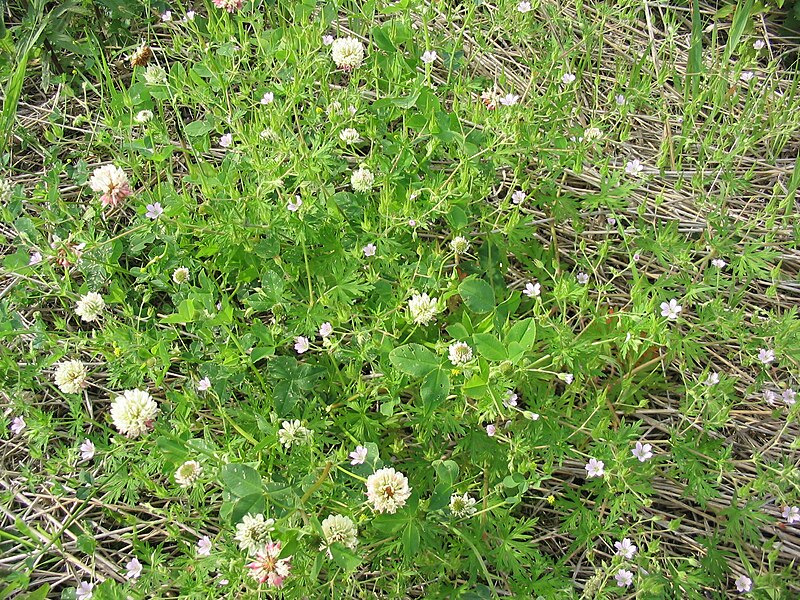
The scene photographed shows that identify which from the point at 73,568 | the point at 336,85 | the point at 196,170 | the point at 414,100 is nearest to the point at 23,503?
the point at 73,568

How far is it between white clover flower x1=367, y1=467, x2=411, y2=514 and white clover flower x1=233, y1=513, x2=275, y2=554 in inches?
9.4

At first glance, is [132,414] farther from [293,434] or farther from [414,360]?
[414,360]

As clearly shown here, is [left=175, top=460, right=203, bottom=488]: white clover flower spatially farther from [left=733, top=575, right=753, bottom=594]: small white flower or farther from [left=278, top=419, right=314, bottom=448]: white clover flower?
[left=733, top=575, right=753, bottom=594]: small white flower

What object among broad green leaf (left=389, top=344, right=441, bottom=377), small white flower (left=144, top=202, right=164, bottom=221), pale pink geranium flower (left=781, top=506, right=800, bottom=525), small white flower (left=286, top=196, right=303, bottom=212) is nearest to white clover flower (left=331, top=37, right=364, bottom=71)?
small white flower (left=286, top=196, right=303, bottom=212)

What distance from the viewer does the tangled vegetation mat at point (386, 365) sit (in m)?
1.76

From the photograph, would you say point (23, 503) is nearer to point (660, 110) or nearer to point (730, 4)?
point (660, 110)

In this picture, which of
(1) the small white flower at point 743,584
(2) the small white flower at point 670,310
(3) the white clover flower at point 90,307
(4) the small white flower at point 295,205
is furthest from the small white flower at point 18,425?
(1) the small white flower at point 743,584

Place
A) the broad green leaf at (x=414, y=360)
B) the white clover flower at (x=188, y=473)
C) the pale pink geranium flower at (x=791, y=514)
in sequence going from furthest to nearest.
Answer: the pale pink geranium flower at (x=791, y=514) < the broad green leaf at (x=414, y=360) < the white clover flower at (x=188, y=473)

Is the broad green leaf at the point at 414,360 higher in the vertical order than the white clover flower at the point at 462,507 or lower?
higher

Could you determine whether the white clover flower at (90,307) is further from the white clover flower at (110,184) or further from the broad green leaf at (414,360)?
→ the broad green leaf at (414,360)

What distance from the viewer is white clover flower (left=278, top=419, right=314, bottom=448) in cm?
173

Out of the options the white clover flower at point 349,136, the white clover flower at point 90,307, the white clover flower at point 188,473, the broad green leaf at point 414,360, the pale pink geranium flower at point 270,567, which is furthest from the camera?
the white clover flower at point 349,136

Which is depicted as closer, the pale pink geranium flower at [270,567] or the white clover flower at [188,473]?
the pale pink geranium flower at [270,567]

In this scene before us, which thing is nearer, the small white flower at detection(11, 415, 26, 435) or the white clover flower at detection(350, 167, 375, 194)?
the small white flower at detection(11, 415, 26, 435)
